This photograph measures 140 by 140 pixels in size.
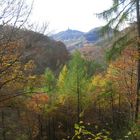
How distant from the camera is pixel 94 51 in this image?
116 metres

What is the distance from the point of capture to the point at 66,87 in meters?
38.9

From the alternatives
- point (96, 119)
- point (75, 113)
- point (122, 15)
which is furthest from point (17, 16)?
point (96, 119)

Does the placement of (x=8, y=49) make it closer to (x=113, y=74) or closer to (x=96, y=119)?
(x=113, y=74)

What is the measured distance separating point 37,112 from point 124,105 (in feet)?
44.3

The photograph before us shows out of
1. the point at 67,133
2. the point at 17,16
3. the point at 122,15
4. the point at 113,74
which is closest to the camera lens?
the point at 17,16

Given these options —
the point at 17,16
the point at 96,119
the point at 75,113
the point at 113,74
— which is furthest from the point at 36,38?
the point at 96,119

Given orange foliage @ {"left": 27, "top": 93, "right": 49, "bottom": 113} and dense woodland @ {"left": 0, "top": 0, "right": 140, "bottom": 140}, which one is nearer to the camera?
dense woodland @ {"left": 0, "top": 0, "right": 140, "bottom": 140}

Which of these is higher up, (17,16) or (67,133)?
(17,16)

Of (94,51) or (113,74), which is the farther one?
(94,51)

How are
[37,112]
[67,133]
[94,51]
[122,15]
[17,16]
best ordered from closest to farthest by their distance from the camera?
1. [17,16]
2. [122,15]
3. [37,112]
4. [67,133]
5. [94,51]

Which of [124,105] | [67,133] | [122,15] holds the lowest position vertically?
[67,133]

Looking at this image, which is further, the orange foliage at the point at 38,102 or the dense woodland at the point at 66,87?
the orange foliage at the point at 38,102

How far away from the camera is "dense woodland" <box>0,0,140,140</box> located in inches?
320

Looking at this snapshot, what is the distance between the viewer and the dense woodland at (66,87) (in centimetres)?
812
